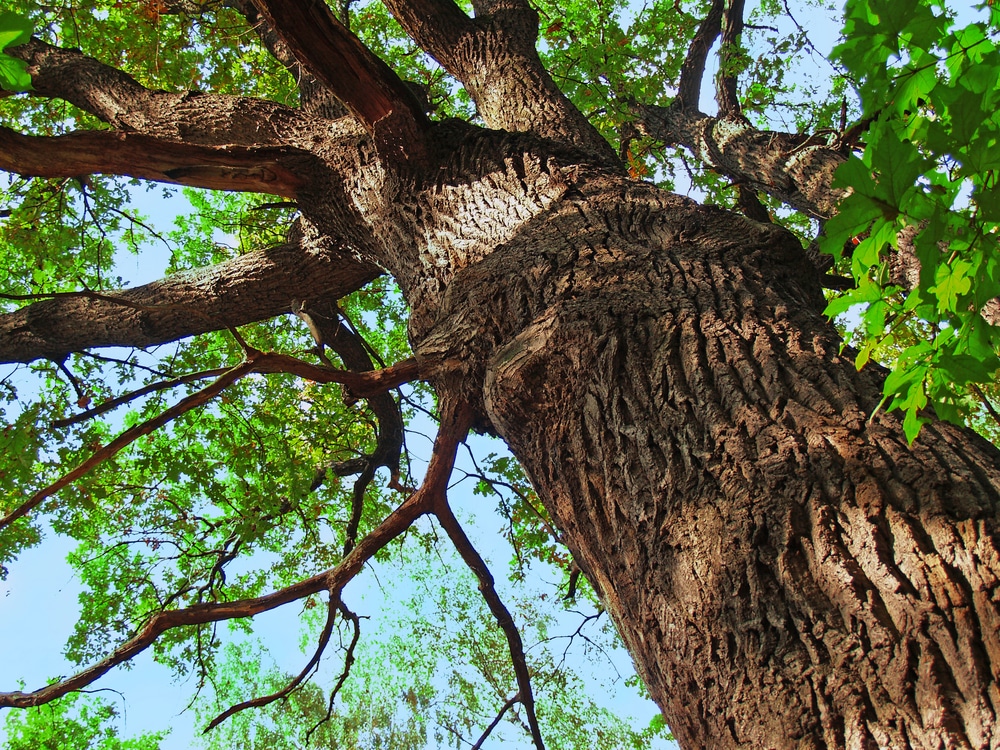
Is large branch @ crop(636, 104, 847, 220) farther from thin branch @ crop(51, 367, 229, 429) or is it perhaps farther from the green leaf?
the green leaf

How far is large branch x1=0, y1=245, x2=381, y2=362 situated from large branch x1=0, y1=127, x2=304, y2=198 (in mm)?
1104

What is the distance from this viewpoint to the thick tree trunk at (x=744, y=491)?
1.17m

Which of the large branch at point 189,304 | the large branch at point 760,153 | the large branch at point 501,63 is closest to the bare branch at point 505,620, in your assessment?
the large branch at point 189,304

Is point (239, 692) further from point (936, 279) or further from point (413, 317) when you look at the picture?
point (936, 279)

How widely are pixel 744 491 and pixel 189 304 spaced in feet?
12.9

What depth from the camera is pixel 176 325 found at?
445cm

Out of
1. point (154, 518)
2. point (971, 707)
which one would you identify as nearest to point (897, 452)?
point (971, 707)

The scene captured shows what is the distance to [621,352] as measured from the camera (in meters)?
1.92

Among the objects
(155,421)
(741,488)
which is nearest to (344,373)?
(155,421)

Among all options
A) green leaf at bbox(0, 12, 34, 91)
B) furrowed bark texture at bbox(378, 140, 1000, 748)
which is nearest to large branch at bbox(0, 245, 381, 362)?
furrowed bark texture at bbox(378, 140, 1000, 748)

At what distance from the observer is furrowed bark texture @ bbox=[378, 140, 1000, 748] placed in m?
1.17

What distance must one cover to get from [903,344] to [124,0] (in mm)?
7151

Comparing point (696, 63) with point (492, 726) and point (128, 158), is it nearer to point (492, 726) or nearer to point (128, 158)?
point (128, 158)

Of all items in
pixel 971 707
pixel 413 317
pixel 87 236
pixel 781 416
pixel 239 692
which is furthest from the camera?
pixel 239 692
